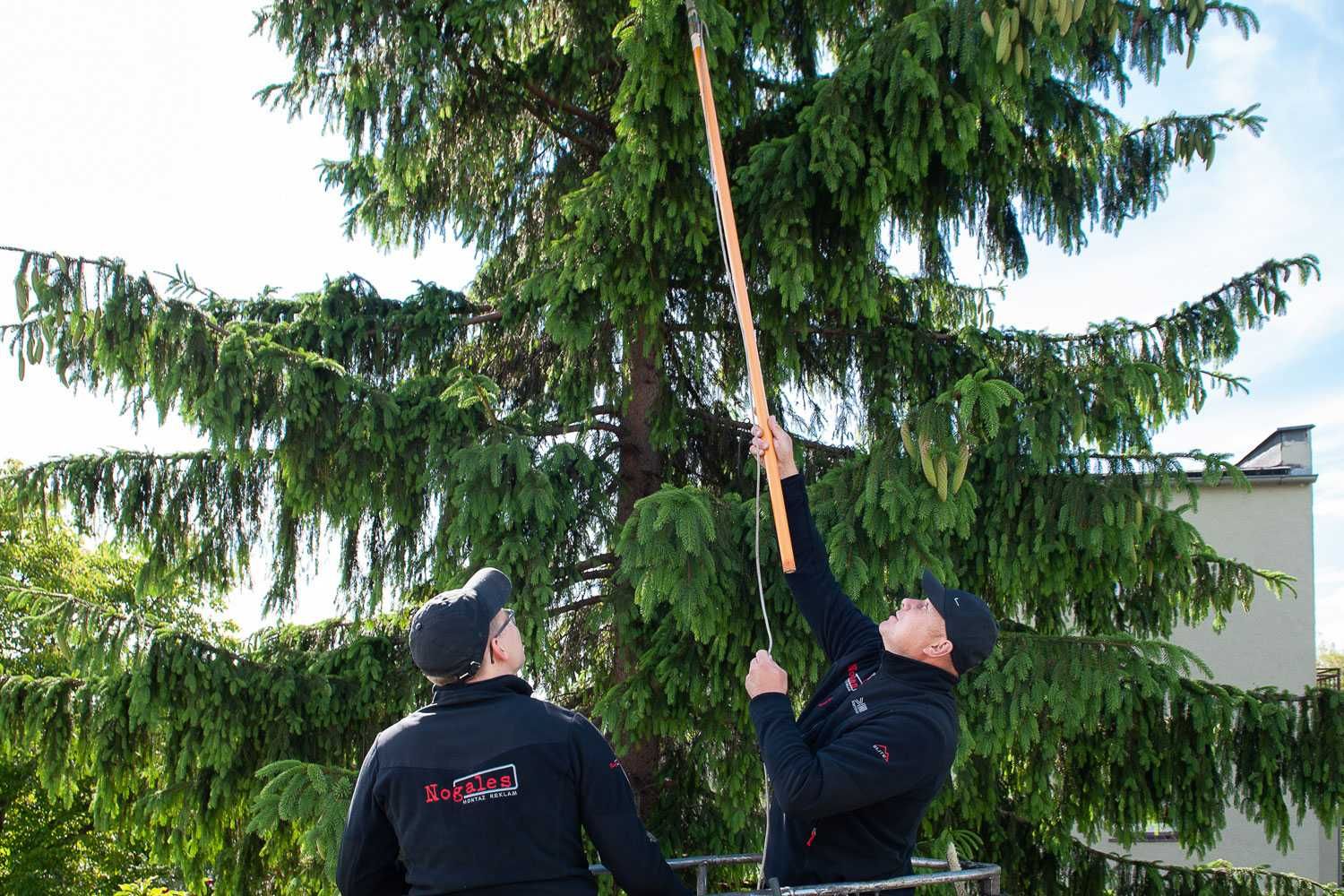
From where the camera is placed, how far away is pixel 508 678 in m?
2.79

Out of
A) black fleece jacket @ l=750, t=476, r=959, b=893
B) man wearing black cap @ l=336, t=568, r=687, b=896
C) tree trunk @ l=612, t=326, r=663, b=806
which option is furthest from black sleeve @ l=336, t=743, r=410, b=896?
tree trunk @ l=612, t=326, r=663, b=806

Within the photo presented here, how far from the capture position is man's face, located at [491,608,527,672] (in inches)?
110

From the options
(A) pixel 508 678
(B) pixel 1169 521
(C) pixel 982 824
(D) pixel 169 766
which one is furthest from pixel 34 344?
(C) pixel 982 824

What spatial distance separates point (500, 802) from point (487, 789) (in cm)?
4

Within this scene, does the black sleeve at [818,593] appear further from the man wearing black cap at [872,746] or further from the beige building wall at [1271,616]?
the beige building wall at [1271,616]

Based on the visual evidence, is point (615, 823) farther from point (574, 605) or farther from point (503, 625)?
point (574, 605)

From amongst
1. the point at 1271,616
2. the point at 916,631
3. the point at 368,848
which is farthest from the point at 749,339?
the point at 1271,616

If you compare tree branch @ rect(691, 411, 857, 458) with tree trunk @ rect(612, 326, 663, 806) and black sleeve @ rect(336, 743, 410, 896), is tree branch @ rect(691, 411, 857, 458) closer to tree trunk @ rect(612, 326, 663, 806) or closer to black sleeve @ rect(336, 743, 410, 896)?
tree trunk @ rect(612, 326, 663, 806)

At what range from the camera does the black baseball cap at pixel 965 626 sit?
118 inches

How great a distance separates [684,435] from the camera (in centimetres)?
760

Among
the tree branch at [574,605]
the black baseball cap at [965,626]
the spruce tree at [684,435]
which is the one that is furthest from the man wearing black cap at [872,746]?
the tree branch at [574,605]

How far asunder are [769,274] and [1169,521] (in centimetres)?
243

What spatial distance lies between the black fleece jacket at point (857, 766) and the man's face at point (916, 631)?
0.03 metres

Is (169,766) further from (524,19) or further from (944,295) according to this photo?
(944,295)
